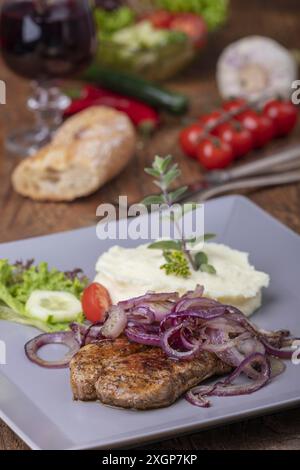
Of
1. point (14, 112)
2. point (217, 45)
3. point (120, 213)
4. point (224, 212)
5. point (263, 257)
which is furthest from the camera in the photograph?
point (217, 45)

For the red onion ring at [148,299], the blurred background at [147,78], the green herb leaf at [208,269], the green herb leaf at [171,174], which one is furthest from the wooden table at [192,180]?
the green herb leaf at [171,174]

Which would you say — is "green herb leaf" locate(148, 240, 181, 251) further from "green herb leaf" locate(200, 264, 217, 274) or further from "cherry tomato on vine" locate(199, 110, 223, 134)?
"cherry tomato on vine" locate(199, 110, 223, 134)

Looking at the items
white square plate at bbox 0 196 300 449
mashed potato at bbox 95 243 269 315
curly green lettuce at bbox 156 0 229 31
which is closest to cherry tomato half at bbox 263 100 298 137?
curly green lettuce at bbox 156 0 229 31

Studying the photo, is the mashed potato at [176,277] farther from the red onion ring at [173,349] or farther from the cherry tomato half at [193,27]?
the cherry tomato half at [193,27]

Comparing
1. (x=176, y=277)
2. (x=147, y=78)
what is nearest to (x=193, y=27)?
(x=147, y=78)

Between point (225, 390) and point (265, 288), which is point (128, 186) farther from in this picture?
point (225, 390)

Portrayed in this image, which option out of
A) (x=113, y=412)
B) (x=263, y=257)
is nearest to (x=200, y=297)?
(x=113, y=412)
